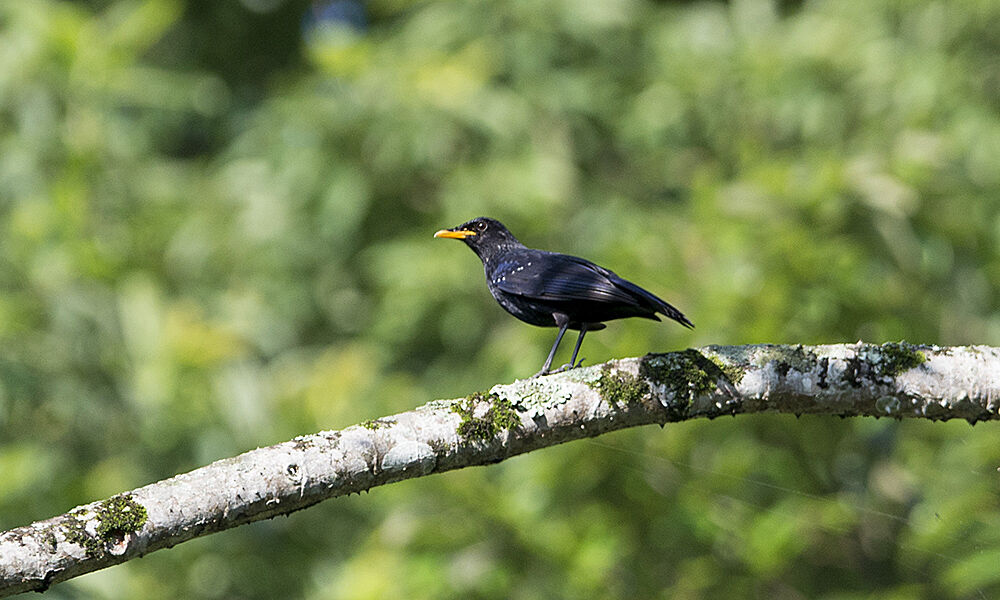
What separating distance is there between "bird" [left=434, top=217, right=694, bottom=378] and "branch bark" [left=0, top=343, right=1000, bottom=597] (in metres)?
0.49

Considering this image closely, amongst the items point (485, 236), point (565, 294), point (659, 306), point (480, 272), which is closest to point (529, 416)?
point (659, 306)

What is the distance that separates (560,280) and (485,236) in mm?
930

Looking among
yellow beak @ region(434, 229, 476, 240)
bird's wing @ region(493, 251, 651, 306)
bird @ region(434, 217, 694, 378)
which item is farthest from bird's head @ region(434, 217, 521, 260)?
bird's wing @ region(493, 251, 651, 306)

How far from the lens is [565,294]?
342 cm

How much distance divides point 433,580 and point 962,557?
231 cm

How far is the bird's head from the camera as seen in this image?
4273 millimetres

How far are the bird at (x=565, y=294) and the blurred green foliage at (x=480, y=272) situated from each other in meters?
1.08

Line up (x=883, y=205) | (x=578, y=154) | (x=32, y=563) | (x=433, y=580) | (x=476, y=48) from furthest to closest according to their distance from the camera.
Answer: (x=578, y=154), (x=476, y=48), (x=883, y=205), (x=433, y=580), (x=32, y=563)

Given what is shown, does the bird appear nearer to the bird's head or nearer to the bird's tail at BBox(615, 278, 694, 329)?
the bird's tail at BBox(615, 278, 694, 329)

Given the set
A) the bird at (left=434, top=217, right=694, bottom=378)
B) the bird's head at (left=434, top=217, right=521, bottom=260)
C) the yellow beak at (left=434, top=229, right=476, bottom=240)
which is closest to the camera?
the bird at (left=434, top=217, right=694, bottom=378)

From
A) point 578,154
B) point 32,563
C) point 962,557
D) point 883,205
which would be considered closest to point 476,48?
point 578,154

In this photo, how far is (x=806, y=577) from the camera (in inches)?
217

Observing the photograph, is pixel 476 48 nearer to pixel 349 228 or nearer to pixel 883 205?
pixel 349 228

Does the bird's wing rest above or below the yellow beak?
above
